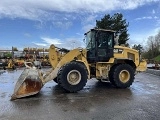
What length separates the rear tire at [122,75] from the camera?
1127cm

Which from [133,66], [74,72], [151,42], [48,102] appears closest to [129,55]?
[133,66]

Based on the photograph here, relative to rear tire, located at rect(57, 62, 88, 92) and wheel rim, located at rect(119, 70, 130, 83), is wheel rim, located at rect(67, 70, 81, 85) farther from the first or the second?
wheel rim, located at rect(119, 70, 130, 83)

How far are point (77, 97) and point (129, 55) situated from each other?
445 centimetres

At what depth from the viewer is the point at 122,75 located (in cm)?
1162

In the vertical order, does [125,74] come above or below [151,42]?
below

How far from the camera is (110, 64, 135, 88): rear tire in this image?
11.3 meters

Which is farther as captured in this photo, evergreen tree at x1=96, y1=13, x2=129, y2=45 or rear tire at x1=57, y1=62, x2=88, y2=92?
evergreen tree at x1=96, y1=13, x2=129, y2=45

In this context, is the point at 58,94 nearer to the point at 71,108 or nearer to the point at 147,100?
the point at 71,108

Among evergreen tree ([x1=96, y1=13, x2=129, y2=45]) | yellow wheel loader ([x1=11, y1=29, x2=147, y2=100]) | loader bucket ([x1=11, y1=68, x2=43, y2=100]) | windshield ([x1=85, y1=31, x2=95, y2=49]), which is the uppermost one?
evergreen tree ([x1=96, y1=13, x2=129, y2=45])

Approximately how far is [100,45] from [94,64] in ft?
3.02

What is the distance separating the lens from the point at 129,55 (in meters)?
12.3

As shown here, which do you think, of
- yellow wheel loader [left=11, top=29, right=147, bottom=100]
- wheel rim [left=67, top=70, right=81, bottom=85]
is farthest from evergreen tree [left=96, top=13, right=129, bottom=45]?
wheel rim [left=67, top=70, right=81, bottom=85]

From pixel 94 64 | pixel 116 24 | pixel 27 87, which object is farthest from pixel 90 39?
pixel 116 24

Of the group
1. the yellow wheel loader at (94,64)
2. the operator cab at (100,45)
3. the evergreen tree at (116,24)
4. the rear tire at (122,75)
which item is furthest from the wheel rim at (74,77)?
the evergreen tree at (116,24)
